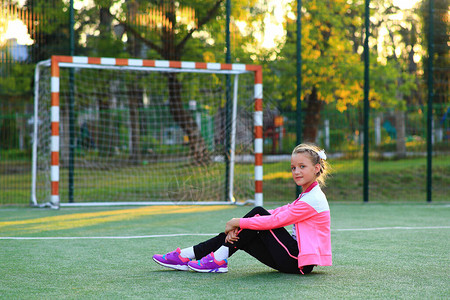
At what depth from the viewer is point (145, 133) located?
1175cm

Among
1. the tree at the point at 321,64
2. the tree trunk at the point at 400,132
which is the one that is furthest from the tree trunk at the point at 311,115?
the tree trunk at the point at 400,132

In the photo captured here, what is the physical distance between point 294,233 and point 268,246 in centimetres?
22

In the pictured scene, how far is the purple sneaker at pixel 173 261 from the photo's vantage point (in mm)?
3869

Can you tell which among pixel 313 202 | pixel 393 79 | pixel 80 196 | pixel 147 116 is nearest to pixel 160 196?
pixel 80 196

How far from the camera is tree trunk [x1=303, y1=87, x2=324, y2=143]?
414 inches

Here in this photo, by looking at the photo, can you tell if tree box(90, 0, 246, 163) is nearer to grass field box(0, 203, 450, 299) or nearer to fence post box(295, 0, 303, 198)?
fence post box(295, 0, 303, 198)

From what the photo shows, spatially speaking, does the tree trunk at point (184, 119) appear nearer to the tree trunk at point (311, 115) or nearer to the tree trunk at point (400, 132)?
the tree trunk at point (311, 115)

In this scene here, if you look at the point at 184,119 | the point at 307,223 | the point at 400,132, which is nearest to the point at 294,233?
the point at 307,223

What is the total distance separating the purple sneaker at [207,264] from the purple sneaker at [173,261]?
0.31 feet

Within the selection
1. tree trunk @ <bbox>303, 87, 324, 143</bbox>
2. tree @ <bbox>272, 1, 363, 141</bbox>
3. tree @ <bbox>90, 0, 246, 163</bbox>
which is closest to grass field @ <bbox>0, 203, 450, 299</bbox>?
tree trunk @ <bbox>303, 87, 324, 143</bbox>

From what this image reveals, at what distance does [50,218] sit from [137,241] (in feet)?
7.94

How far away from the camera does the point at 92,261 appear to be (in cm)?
438

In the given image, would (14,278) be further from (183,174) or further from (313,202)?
(183,174)

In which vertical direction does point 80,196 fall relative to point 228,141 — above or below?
below
